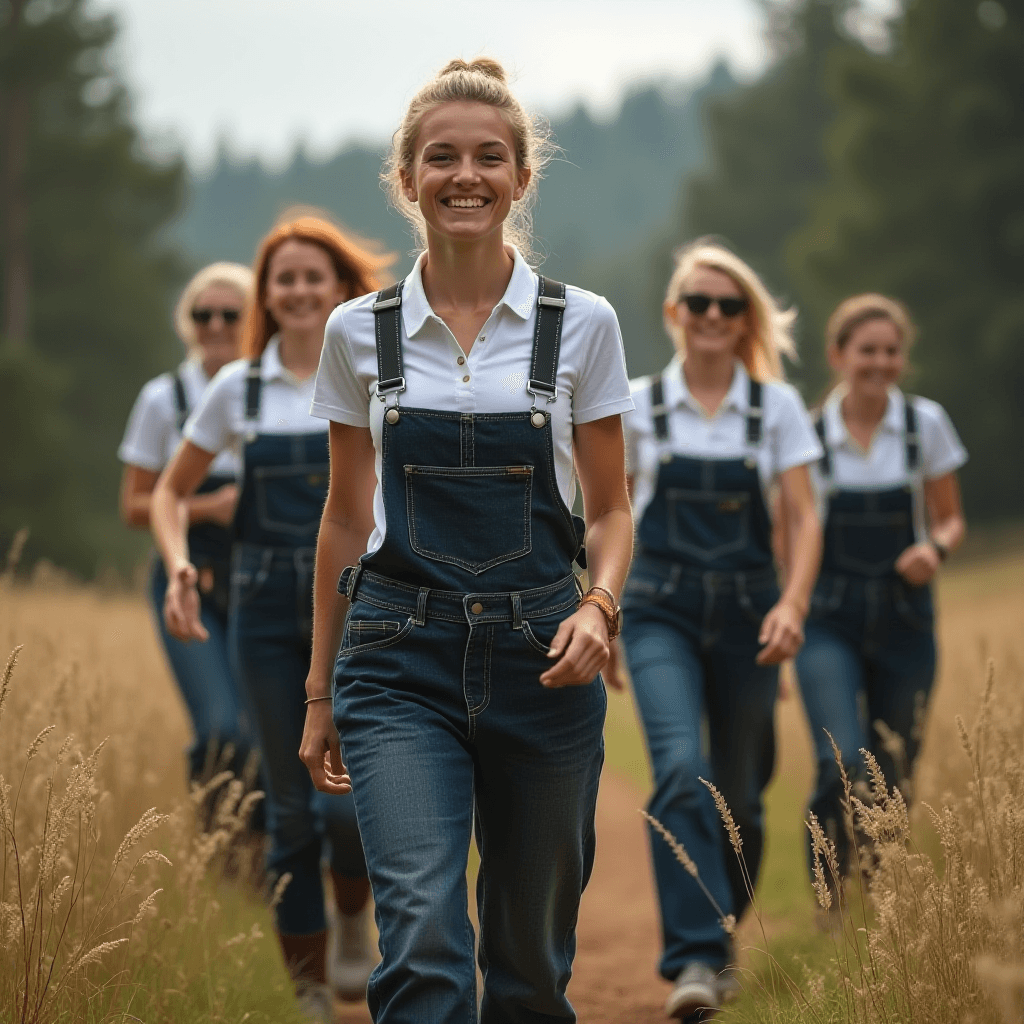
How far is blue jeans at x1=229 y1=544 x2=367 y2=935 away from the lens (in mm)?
5227

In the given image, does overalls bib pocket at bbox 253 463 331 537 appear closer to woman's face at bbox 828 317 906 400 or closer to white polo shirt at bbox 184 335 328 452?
white polo shirt at bbox 184 335 328 452

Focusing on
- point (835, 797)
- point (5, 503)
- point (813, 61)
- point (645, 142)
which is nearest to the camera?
point (835, 797)

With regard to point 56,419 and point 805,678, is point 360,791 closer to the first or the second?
point 805,678

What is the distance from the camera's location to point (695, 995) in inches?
189

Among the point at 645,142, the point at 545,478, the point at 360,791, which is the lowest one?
the point at 360,791

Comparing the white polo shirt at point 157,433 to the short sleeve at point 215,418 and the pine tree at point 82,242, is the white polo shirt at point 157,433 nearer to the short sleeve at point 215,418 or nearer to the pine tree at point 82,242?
the short sleeve at point 215,418

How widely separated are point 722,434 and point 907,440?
49.0 inches

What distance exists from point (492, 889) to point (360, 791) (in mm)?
450

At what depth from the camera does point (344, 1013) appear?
5.48 metres

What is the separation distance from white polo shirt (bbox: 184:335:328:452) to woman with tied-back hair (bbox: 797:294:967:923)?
2.18 meters

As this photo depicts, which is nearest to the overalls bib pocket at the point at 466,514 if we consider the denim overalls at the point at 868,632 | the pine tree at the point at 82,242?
the denim overalls at the point at 868,632

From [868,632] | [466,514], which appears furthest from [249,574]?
[868,632]

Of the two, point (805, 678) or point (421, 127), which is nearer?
point (421, 127)

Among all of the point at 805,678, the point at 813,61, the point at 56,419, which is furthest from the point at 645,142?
the point at 805,678
